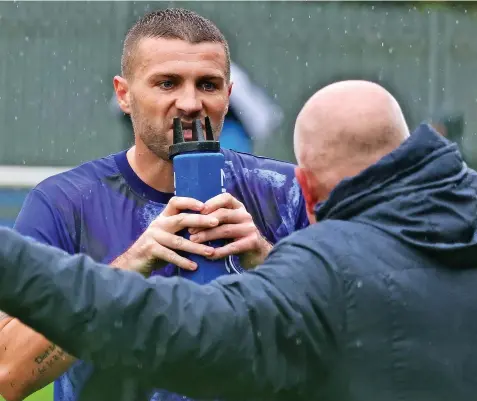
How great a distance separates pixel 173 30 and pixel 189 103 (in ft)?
0.99

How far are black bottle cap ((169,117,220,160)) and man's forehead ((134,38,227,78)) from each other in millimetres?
232

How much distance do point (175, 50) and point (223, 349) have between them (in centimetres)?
145

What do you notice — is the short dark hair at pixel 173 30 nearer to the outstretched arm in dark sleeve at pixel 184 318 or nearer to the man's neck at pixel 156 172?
the man's neck at pixel 156 172

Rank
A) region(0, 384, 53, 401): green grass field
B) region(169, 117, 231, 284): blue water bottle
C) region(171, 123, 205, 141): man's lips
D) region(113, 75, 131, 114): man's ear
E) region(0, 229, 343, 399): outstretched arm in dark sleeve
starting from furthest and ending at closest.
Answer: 1. region(0, 384, 53, 401): green grass field
2. region(113, 75, 131, 114): man's ear
3. region(171, 123, 205, 141): man's lips
4. region(169, 117, 231, 284): blue water bottle
5. region(0, 229, 343, 399): outstretched arm in dark sleeve

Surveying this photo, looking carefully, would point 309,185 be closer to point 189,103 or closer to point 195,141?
point 195,141

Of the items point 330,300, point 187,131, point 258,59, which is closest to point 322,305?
point 330,300

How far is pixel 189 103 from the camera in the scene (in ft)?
9.95

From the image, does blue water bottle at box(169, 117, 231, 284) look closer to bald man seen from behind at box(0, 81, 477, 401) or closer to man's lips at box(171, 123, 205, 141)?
man's lips at box(171, 123, 205, 141)

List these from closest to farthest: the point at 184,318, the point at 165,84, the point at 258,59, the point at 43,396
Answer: the point at 184,318
the point at 165,84
the point at 43,396
the point at 258,59

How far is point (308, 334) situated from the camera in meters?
1.93

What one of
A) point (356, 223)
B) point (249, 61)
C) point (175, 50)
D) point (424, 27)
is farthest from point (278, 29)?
point (356, 223)

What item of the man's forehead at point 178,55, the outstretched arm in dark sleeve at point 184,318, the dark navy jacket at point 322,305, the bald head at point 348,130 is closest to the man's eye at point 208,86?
the man's forehead at point 178,55

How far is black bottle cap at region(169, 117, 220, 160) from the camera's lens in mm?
2658

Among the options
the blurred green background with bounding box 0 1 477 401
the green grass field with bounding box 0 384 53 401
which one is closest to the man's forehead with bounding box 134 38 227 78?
the green grass field with bounding box 0 384 53 401
